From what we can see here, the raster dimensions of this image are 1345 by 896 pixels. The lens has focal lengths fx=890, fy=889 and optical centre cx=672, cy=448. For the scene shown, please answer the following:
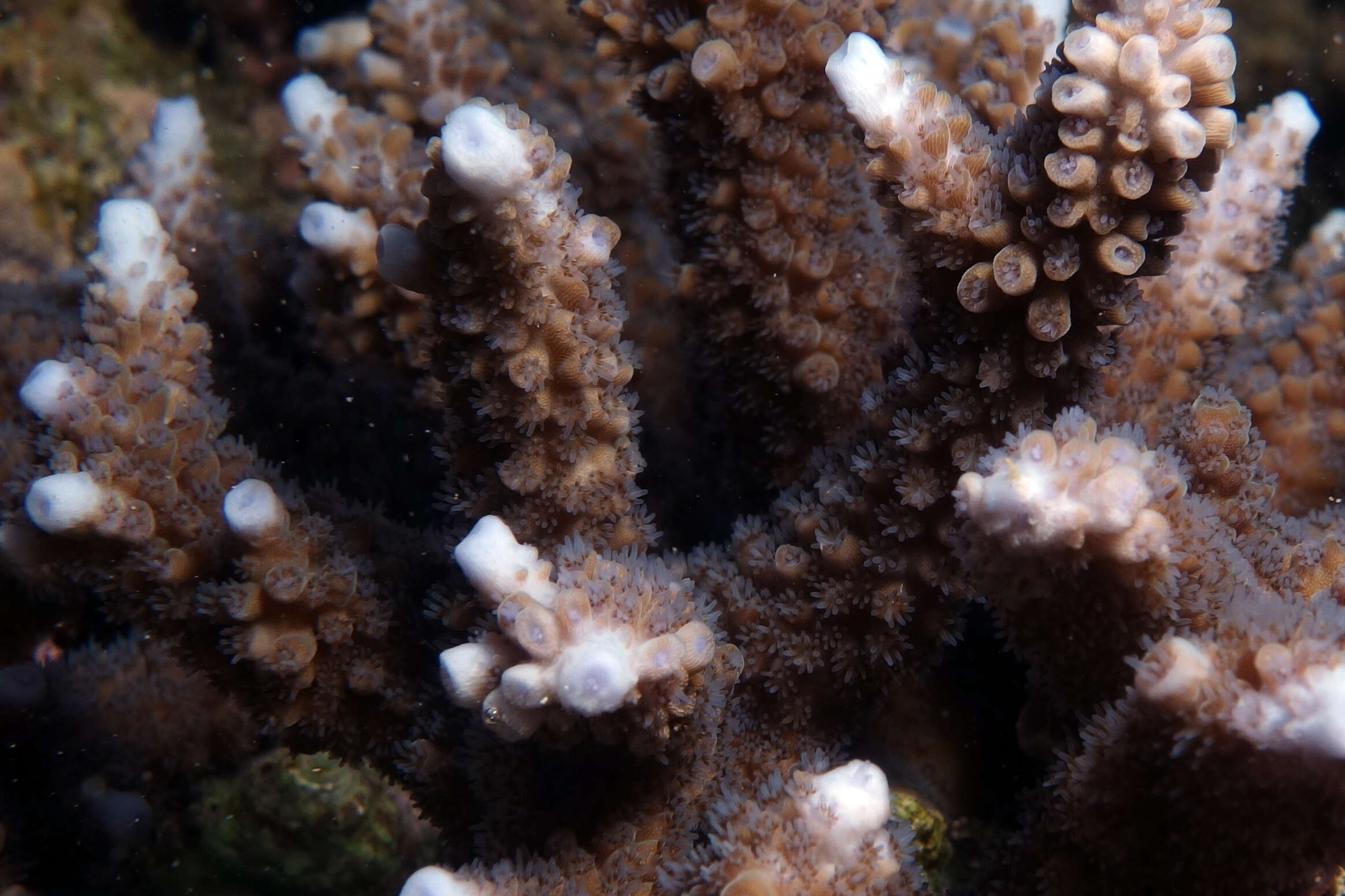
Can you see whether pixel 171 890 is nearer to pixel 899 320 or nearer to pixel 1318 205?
pixel 899 320

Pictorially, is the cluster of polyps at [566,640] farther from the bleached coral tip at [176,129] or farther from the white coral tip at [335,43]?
the white coral tip at [335,43]

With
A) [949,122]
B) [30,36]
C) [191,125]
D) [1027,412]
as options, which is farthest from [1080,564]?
[30,36]

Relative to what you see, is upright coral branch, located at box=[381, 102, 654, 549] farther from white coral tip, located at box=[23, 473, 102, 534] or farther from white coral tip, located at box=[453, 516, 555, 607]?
white coral tip, located at box=[23, 473, 102, 534]

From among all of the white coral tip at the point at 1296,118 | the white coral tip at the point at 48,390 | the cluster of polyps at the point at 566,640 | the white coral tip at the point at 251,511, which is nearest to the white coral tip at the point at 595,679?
the cluster of polyps at the point at 566,640

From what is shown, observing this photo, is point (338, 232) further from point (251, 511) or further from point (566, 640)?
point (566, 640)

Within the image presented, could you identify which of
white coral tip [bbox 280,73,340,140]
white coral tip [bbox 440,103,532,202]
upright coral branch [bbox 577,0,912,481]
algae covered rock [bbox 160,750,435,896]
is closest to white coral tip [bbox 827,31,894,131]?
upright coral branch [bbox 577,0,912,481]

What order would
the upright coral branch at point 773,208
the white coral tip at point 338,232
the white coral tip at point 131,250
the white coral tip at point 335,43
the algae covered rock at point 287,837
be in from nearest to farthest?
the upright coral branch at point 773,208 < the white coral tip at point 131,250 < the white coral tip at point 338,232 < the algae covered rock at point 287,837 < the white coral tip at point 335,43

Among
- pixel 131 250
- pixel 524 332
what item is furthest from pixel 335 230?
pixel 524 332
